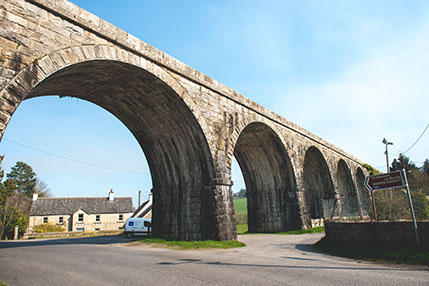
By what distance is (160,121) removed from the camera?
39.0 feet

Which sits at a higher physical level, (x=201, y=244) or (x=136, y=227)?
(x=136, y=227)

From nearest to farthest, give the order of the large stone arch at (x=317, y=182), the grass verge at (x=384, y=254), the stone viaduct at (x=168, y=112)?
the grass verge at (x=384, y=254)
the stone viaduct at (x=168, y=112)
the large stone arch at (x=317, y=182)

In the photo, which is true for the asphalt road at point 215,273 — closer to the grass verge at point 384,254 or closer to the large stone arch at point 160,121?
the grass verge at point 384,254

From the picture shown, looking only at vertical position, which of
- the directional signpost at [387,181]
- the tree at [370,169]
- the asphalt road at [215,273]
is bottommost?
the asphalt road at [215,273]

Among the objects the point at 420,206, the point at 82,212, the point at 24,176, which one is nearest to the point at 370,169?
the point at 420,206

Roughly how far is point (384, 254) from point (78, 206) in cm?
3925

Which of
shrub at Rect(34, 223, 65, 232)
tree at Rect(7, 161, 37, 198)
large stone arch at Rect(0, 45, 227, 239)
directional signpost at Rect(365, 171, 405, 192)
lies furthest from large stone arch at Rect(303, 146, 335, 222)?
tree at Rect(7, 161, 37, 198)

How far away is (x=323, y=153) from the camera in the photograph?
22.9 m

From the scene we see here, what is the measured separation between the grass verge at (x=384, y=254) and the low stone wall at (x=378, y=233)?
18cm

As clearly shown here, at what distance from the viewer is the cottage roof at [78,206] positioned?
36781mm

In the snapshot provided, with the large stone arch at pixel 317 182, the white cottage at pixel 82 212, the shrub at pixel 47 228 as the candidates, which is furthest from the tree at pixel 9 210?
the large stone arch at pixel 317 182

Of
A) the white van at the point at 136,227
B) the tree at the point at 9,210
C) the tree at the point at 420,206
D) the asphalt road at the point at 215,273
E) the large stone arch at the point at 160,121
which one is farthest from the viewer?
the tree at the point at 9,210

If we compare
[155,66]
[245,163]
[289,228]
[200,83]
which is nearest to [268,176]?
[245,163]

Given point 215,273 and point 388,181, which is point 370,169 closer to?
point 388,181
